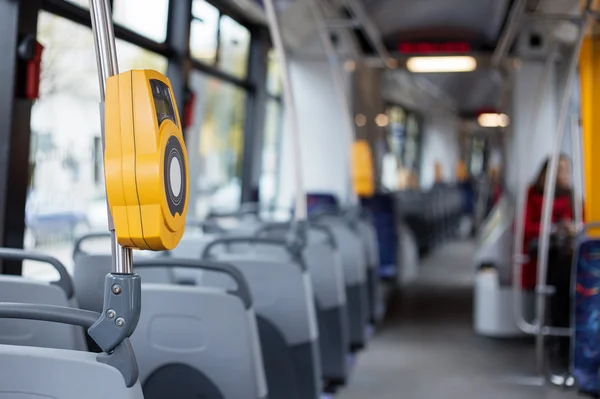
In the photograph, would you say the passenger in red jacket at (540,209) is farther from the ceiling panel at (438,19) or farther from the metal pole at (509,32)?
the ceiling panel at (438,19)

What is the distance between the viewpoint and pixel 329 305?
4.31 m

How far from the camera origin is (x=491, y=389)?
17.8 feet

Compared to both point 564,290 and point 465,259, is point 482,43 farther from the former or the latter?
point 465,259

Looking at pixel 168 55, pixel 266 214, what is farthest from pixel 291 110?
pixel 266 214

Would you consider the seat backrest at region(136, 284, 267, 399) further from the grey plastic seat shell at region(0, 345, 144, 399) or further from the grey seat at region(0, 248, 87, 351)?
the grey plastic seat shell at region(0, 345, 144, 399)

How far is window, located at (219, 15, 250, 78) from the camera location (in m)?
7.04

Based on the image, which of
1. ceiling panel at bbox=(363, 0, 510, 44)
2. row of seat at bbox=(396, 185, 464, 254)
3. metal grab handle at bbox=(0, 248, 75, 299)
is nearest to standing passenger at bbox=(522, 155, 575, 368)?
ceiling panel at bbox=(363, 0, 510, 44)

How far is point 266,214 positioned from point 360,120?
2487 millimetres

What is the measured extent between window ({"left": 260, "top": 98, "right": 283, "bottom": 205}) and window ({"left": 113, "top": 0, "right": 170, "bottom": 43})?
2961 millimetres

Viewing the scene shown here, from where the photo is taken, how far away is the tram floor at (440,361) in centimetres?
536

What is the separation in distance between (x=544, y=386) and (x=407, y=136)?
15035mm

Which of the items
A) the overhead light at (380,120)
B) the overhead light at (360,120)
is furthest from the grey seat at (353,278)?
the overhead light at (380,120)

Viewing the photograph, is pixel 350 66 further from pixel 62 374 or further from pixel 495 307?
pixel 62 374

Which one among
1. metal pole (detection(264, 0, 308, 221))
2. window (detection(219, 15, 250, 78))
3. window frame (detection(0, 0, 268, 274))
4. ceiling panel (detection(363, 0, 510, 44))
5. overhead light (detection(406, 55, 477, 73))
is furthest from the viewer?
overhead light (detection(406, 55, 477, 73))
